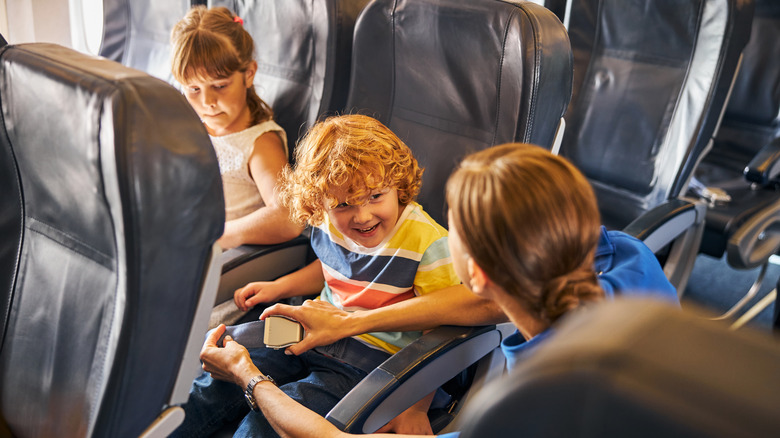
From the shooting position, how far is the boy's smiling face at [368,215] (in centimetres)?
131

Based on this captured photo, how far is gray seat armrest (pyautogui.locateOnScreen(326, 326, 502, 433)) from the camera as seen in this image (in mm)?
1127

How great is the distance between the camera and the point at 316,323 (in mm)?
1354

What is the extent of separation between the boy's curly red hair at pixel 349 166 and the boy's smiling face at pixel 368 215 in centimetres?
2

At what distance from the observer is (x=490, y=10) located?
1401 millimetres

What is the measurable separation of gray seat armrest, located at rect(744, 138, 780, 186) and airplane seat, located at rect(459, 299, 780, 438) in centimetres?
231

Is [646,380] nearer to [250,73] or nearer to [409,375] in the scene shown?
[409,375]

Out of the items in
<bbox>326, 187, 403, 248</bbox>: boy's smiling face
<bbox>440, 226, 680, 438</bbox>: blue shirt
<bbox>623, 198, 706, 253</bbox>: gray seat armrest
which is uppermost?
<bbox>440, 226, 680, 438</bbox>: blue shirt

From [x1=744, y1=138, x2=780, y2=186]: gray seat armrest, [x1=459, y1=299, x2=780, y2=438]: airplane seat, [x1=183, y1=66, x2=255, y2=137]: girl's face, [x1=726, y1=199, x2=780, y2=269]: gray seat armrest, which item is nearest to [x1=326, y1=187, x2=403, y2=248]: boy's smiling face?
[x1=183, y1=66, x2=255, y2=137]: girl's face

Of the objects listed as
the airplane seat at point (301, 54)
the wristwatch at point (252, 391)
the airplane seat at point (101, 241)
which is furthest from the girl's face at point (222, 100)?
the wristwatch at point (252, 391)

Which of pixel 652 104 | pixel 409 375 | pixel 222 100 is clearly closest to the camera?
pixel 409 375

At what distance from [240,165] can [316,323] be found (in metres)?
0.67

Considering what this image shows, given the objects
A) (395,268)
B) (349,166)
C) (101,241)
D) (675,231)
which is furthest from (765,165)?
(101,241)

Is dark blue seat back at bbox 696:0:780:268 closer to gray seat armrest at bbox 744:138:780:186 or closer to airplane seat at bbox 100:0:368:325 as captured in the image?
gray seat armrest at bbox 744:138:780:186

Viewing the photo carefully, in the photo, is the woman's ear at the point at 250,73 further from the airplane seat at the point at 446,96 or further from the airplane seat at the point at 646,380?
the airplane seat at the point at 646,380
